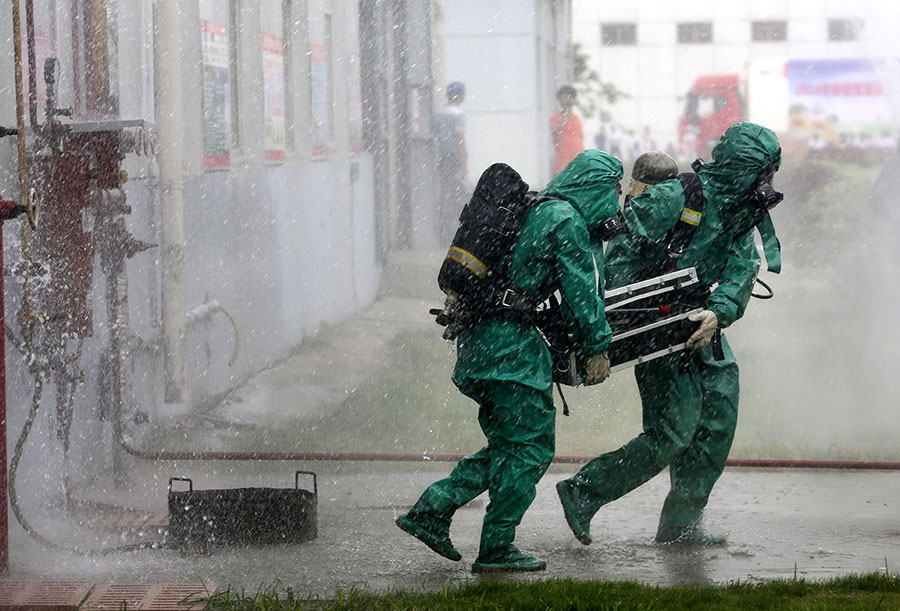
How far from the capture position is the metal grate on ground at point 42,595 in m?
3.93

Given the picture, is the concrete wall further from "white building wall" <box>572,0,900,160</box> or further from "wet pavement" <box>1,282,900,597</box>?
"white building wall" <box>572,0,900,160</box>

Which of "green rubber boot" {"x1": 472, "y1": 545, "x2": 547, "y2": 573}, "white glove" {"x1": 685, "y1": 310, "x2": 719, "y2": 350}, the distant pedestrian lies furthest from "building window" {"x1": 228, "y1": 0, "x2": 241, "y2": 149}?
the distant pedestrian

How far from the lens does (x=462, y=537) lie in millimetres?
5414

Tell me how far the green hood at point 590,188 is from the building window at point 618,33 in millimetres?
10565

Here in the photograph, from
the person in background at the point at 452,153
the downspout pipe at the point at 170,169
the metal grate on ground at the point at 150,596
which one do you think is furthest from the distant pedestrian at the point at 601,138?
the metal grate on ground at the point at 150,596

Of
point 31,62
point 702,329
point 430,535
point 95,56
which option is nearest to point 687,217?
point 702,329

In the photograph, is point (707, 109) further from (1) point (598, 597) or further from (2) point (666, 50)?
(1) point (598, 597)

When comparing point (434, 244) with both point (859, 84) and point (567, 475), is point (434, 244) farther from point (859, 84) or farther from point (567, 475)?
point (567, 475)

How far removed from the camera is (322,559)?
4914 millimetres

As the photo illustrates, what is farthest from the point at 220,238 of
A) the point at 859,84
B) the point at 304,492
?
the point at 859,84

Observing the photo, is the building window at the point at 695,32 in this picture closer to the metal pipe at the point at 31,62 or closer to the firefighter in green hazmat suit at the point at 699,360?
the firefighter in green hazmat suit at the point at 699,360

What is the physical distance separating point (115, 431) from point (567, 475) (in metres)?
2.30

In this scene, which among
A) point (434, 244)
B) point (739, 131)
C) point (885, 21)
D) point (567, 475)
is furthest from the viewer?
point (885, 21)

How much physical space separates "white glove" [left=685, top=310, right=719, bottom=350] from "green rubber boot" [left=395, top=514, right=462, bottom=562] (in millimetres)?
1153
